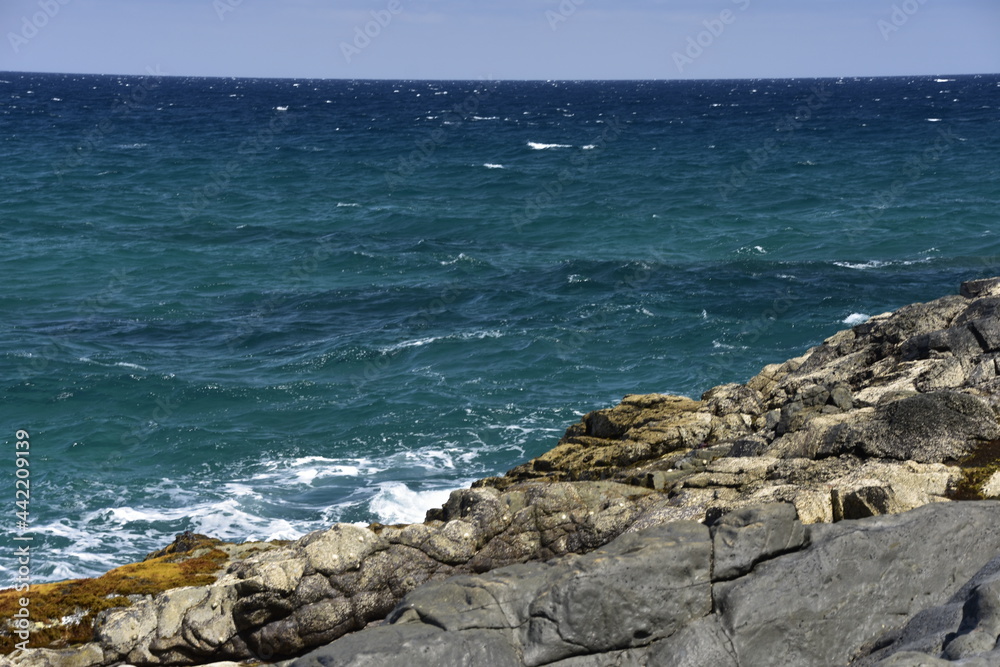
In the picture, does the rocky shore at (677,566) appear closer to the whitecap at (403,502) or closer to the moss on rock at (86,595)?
the moss on rock at (86,595)

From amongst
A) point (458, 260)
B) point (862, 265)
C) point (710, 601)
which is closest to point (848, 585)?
point (710, 601)

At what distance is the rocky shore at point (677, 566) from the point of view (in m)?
14.4

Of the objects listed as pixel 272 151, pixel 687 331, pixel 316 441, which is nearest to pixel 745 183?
pixel 687 331

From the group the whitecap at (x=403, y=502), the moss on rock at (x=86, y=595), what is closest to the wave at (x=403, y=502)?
the whitecap at (x=403, y=502)

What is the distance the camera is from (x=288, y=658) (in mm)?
17000

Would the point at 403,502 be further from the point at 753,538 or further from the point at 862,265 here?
the point at 862,265

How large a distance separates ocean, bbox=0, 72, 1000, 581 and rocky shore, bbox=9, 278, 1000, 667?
12.4 meters

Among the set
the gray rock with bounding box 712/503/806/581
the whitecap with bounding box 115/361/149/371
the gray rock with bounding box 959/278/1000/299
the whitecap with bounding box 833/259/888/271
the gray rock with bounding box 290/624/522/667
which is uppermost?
the gray rock with bounding box 959/278/1000/299

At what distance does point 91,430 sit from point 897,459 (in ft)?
104

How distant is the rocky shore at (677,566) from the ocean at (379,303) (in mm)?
12397

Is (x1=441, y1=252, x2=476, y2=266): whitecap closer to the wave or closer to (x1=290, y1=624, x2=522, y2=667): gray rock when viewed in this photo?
the wave

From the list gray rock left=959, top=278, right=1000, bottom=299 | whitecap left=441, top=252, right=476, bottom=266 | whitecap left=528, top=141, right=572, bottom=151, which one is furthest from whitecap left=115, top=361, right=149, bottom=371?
whitecap left=528, top=141, right=572, bottom=151

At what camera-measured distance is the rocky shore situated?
14359mm

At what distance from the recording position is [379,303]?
2233 inches
